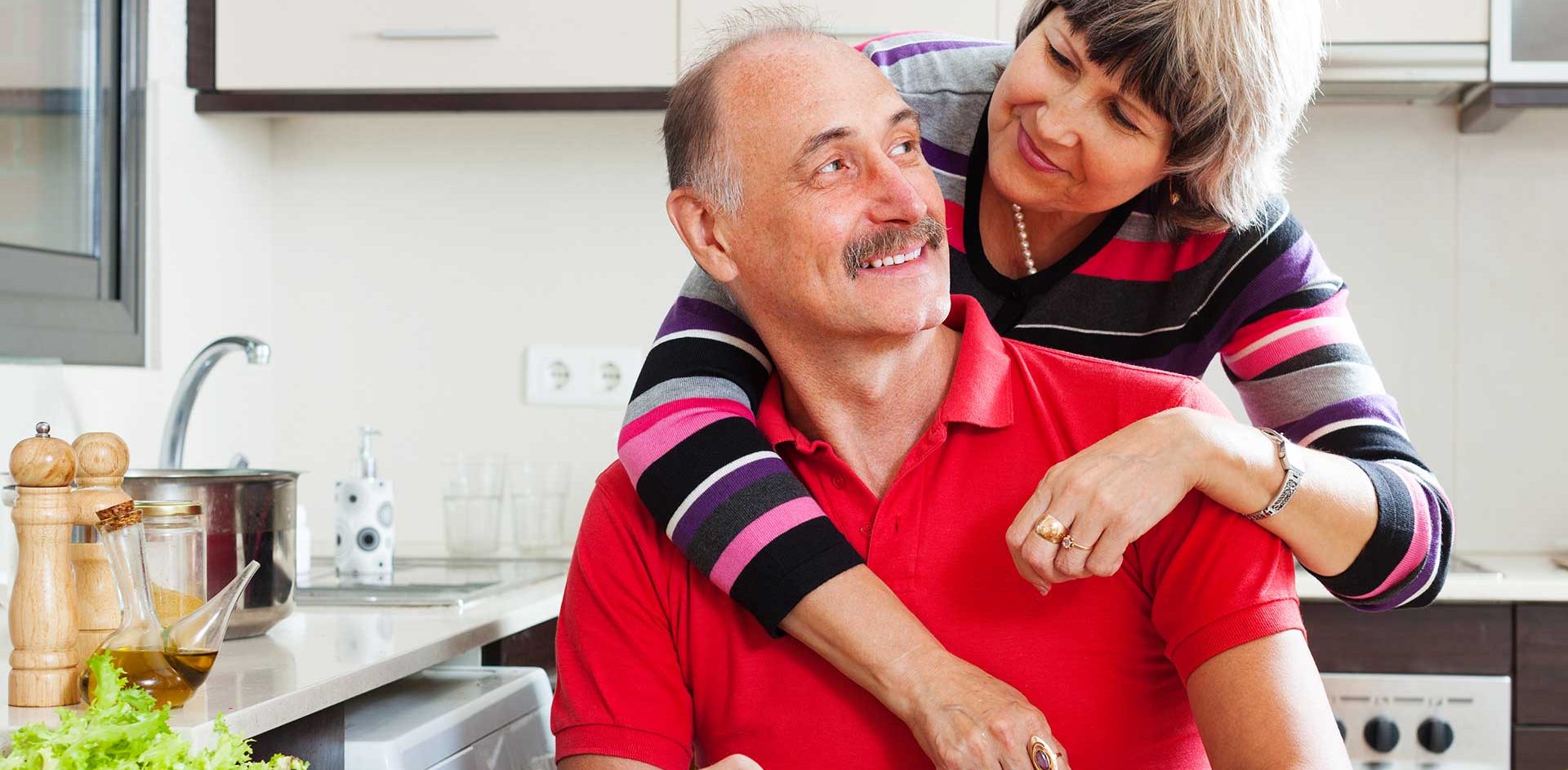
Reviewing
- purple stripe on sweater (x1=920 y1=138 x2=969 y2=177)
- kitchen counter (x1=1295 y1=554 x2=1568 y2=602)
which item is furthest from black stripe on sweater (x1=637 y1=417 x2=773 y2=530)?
kitchen counter (x1=1295 y1=554 x2=1568 y2=602)

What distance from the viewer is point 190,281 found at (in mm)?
2539

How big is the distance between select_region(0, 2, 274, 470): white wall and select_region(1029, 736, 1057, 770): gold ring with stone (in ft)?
5.12

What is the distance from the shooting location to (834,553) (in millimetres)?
1203

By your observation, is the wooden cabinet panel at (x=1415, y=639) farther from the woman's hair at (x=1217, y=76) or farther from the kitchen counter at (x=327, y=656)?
the kitchen counter at (x=327, y=656)

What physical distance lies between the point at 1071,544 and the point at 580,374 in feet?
5.72

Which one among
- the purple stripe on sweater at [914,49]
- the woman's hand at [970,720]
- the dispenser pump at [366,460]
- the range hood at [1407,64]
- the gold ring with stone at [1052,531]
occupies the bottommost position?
the woman's hand at [970,720]

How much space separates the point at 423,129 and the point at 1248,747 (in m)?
2.08

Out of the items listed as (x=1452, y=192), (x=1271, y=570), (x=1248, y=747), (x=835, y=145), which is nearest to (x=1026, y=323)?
(x=835, y=145)

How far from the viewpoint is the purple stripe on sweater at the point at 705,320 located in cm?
141

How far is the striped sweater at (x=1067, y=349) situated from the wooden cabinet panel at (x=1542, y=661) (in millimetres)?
896

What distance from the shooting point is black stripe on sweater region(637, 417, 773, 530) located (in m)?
1.24

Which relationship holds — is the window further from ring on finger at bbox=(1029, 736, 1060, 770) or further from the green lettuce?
ring on finger at bbox=(1029, 736, 1060, 770)

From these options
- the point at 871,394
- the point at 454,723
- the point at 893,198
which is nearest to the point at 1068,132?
the point at 893,198

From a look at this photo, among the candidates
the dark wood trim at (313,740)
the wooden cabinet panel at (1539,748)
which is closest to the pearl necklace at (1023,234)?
the dark wood trim at (313,740)
